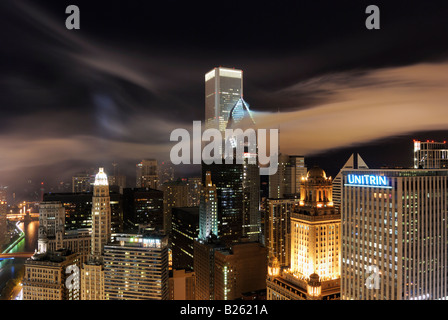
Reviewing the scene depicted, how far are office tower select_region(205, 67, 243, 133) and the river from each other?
18.2m

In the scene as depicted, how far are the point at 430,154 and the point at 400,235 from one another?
10.3 meters

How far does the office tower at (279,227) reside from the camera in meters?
26.7

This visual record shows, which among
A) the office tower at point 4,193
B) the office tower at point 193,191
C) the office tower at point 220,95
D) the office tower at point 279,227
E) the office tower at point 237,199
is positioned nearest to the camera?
the office tower at point 220,95

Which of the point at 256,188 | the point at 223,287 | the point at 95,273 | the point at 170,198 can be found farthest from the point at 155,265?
the point at 170,198

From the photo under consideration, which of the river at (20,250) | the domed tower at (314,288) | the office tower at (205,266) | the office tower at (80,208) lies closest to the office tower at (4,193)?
the office tower at (80,208)

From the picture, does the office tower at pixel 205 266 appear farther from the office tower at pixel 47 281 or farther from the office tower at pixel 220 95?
the office tower at pixel 220 95

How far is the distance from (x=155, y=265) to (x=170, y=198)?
18.4 metres

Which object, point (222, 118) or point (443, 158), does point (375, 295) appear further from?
point (222, 118)

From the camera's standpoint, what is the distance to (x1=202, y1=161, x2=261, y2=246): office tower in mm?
29391

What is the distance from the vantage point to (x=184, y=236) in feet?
97.9

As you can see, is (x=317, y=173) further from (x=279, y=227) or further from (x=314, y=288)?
(x=279, y=227)

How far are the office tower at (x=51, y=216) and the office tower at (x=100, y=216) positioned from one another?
8269 millimetres

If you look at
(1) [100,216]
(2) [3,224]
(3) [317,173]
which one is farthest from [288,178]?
(2) [3,224]
